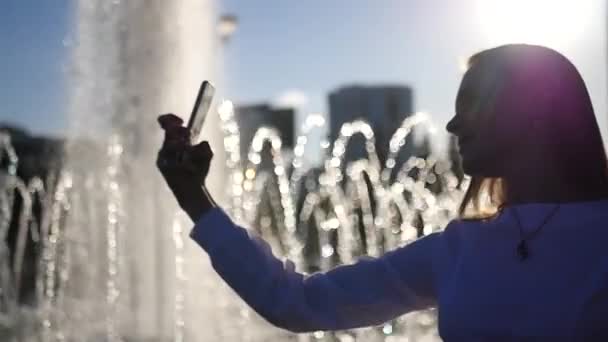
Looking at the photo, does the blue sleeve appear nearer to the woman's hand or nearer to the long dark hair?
the woman's hand

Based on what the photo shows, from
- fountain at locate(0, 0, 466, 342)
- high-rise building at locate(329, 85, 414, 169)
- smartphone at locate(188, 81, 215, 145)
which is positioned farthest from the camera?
high-rise building at locate(329, 85, 414, 169)

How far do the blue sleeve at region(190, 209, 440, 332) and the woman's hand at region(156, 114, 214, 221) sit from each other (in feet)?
0.10

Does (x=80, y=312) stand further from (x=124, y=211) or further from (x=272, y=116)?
(x=272, y=116)

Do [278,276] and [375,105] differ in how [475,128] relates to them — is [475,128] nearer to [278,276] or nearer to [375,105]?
[278,276]

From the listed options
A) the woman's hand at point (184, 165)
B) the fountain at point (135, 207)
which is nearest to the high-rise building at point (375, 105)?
the fountain at point (135, 207)

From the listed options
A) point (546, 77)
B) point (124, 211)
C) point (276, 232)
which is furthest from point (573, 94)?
point (276, 232)

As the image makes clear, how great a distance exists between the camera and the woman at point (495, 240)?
5.69 ft

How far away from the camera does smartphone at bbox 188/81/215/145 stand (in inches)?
74.4

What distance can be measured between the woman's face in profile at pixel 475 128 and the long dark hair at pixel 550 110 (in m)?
0.01

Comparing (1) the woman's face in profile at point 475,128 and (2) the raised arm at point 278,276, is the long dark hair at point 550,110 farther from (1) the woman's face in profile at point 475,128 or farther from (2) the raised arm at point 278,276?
(2) the raised arm at point 278,276

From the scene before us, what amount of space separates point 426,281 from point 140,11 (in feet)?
29.3

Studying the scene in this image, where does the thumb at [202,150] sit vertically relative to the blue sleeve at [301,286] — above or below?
above

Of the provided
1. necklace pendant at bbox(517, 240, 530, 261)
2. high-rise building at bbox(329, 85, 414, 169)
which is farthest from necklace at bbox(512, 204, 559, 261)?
high-rise building at bbox(329, 85, 414, 169)

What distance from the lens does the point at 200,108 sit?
1.91 metres
